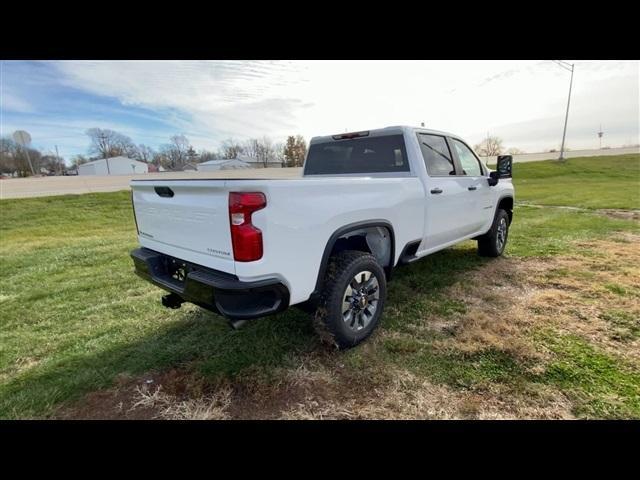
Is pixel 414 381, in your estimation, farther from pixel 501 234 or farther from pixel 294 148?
pixel 294 148

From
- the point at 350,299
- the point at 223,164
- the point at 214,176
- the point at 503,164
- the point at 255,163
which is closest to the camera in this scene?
the point at 350,299

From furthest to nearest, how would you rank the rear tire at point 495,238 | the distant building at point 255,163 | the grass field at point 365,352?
the distant building at point 255,163 < the rear tire at point 495,238 < the grass field at point 365,352

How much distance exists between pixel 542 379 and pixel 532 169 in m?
35.2

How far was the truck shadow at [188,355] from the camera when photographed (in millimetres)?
2623

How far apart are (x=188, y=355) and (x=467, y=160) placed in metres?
4.26

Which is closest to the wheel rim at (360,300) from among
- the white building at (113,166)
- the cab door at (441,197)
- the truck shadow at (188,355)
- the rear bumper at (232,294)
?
the truck shadow at (188,355)

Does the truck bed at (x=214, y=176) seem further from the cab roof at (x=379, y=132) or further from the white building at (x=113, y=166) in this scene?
the white building at (x=113, y=166)

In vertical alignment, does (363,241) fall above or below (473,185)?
below

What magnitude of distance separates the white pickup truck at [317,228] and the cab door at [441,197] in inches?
0.6

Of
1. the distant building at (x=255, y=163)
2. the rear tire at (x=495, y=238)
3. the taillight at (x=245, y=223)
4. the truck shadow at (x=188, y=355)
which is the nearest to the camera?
the taillight at (x=245, y=223)

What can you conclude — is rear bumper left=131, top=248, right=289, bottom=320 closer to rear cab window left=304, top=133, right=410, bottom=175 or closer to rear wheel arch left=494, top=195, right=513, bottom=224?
rear cab window left=304, top=133, right=410, bottom=175

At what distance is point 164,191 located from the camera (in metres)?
2.72

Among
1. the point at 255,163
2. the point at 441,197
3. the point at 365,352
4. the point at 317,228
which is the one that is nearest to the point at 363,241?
the point at 317,228
